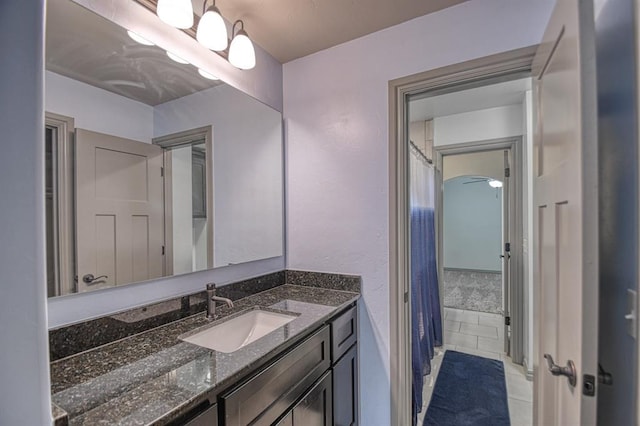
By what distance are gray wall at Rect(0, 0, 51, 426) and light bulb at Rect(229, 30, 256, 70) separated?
1.12 meters

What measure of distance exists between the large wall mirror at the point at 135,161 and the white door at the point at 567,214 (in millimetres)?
1411

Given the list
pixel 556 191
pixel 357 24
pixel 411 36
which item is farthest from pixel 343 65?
pixel 556 191

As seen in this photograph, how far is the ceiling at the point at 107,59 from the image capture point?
3.14 ft

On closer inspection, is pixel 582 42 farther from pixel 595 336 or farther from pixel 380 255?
pixel 380 255

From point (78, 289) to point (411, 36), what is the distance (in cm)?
188

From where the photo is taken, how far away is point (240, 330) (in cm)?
138

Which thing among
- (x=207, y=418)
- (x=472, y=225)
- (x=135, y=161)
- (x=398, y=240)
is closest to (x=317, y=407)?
(x=207, y=418)

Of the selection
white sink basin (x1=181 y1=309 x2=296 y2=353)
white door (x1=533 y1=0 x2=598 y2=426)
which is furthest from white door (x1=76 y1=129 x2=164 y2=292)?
white door (x1=533 y1=0 x2=598 y2=426)

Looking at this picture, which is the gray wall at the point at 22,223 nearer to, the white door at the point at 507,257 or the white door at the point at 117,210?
the white door at the point at 117,210

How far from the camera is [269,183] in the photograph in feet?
6.12

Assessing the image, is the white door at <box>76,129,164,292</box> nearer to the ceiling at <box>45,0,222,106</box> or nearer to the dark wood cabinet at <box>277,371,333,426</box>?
the ceiling at <box>45,0,222,106</box>

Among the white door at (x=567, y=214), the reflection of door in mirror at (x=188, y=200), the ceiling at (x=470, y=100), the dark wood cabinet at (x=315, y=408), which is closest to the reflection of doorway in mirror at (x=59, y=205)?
the reflection of door in mirror at (x=188, y=200)

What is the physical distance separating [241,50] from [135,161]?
749 mm

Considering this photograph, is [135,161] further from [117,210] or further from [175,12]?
[175,12]
